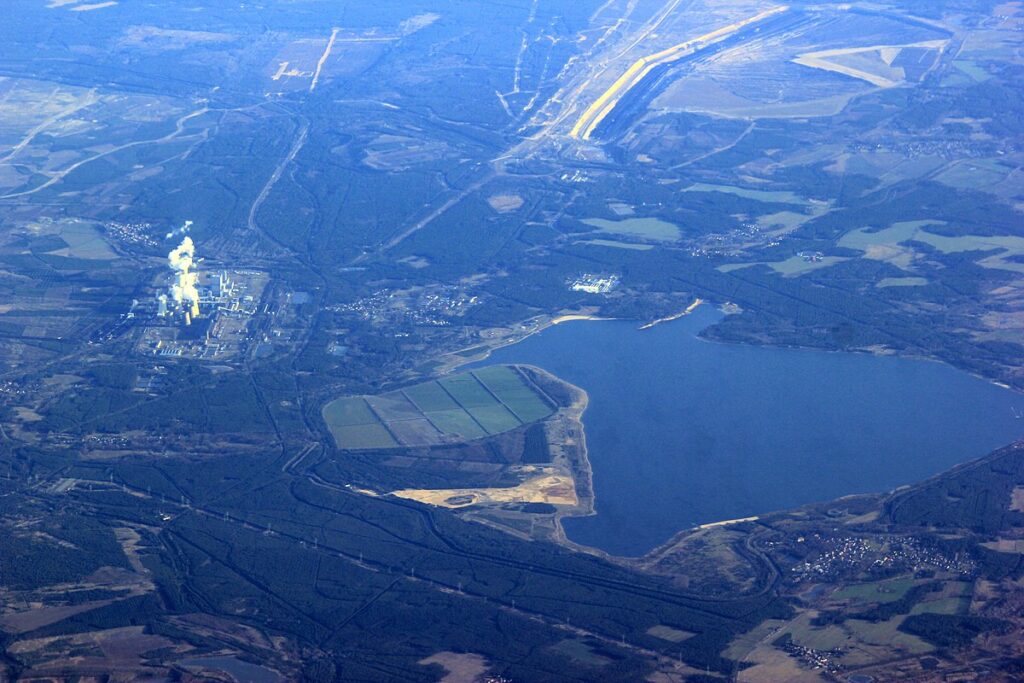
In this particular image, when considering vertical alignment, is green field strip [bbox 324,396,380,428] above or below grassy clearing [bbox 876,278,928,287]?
below

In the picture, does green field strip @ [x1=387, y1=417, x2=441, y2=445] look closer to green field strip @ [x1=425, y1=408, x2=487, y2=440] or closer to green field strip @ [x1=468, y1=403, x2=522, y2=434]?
green field strip @ [x1=425, y1=408, x2=487, y2=440]

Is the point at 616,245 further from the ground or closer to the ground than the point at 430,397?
further from the ground

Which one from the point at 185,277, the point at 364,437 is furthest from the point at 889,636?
the point at 185,277

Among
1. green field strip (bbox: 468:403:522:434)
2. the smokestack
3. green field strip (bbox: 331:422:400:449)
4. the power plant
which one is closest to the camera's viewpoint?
green field strip (bbox: 331:422:400:449)

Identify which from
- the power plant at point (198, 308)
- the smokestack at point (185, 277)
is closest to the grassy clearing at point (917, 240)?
the power plant at point (198, 308)

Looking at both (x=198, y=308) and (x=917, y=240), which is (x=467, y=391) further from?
(x=917, y=240)

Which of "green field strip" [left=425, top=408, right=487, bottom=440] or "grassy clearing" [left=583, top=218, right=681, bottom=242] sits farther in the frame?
"grassy clearing" [left=583, top=218, right=681, bottom=242]

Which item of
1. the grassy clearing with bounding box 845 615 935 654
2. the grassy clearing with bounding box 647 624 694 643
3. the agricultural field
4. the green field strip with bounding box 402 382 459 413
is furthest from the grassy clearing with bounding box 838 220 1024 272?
the grassy clearing with bounding box 647 624 694 643
